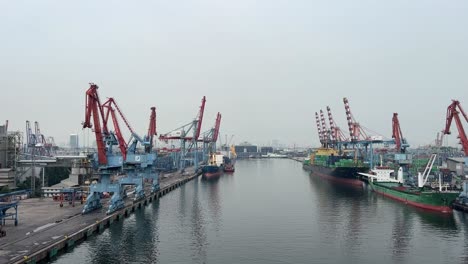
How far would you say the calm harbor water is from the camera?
3319cm

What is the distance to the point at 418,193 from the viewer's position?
58.8 metres

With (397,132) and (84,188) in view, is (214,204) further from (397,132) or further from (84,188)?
(397,132)

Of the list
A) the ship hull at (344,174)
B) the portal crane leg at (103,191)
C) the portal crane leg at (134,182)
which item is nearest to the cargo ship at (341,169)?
the ship hull at (344,174)

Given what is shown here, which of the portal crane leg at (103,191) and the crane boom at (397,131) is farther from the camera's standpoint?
the crane boom at (397,131)

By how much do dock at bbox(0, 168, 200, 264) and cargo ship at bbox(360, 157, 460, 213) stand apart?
135 ft

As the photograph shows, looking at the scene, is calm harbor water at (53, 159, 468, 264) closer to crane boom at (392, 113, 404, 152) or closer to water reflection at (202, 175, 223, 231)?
water reflection at (202, 175, 223, 231)

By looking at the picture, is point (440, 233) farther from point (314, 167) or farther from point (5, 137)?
point (314, 167)

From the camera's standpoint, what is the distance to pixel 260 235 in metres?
40.9

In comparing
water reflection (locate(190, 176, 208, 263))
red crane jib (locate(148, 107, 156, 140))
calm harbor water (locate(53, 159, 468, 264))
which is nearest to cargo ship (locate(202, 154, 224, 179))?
red crane jib (locate(148, 107, 156, 140))

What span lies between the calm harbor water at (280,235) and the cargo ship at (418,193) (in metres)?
1.56

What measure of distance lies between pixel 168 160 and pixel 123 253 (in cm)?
11570

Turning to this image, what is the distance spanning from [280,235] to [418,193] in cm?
2905

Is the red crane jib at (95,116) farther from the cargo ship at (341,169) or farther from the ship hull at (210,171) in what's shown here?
the ship hull at (210,171)

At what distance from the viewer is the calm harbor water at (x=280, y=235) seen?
109 feet
